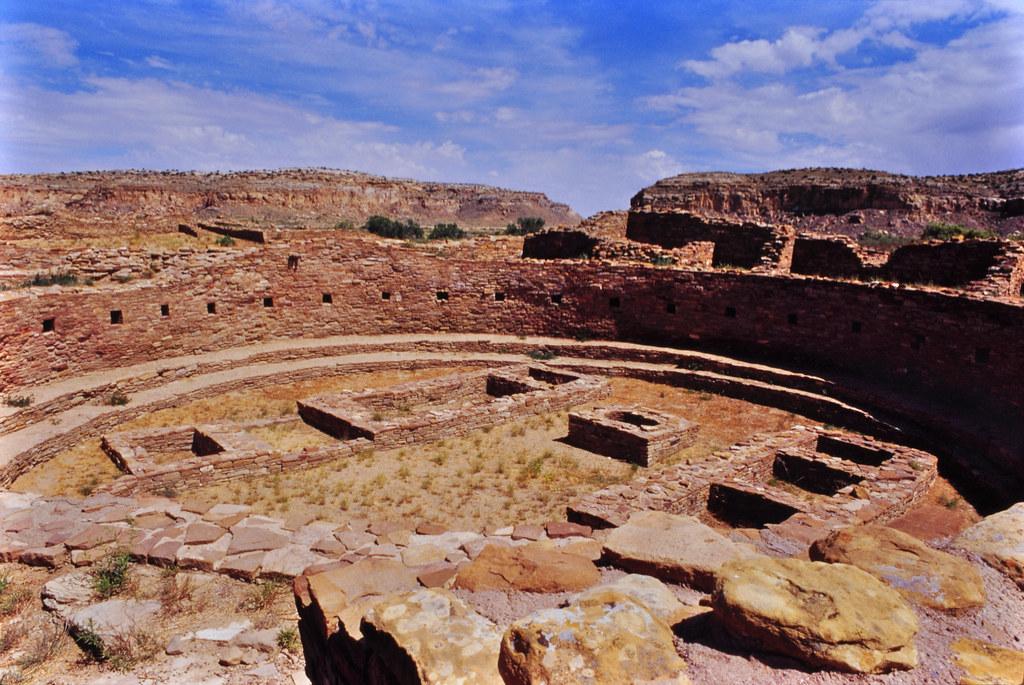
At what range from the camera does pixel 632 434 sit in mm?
10500

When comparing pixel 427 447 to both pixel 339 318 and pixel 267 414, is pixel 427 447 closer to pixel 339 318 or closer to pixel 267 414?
pixel 267 414

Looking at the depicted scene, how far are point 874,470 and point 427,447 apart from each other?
260 inches

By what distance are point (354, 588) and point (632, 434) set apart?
6.71 m

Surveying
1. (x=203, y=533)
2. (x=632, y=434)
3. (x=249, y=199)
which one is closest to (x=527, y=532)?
(x=203, y=533)

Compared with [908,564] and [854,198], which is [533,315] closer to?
[908,564]

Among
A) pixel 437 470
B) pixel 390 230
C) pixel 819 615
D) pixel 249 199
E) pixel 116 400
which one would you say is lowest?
pixel 437 470

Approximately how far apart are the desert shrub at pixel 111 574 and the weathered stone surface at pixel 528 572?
322cm

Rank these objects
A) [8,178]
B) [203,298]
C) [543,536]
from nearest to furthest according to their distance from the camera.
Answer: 1. [543,536]
2. [203,298]
3. [8,178]

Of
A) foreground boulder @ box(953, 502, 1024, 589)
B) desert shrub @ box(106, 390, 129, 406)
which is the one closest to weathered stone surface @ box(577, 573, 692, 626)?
foreground boulder @ box(953, 502, 1024, 589)

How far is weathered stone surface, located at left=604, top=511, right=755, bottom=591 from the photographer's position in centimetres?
373

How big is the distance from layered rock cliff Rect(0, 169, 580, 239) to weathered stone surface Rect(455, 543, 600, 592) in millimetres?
31643

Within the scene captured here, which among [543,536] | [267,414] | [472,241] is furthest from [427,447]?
[472,241]

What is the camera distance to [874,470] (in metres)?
9.21

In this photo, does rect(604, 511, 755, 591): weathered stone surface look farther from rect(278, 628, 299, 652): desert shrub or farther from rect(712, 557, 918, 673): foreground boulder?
rect(278, 628, 299, 652): desert shrub
